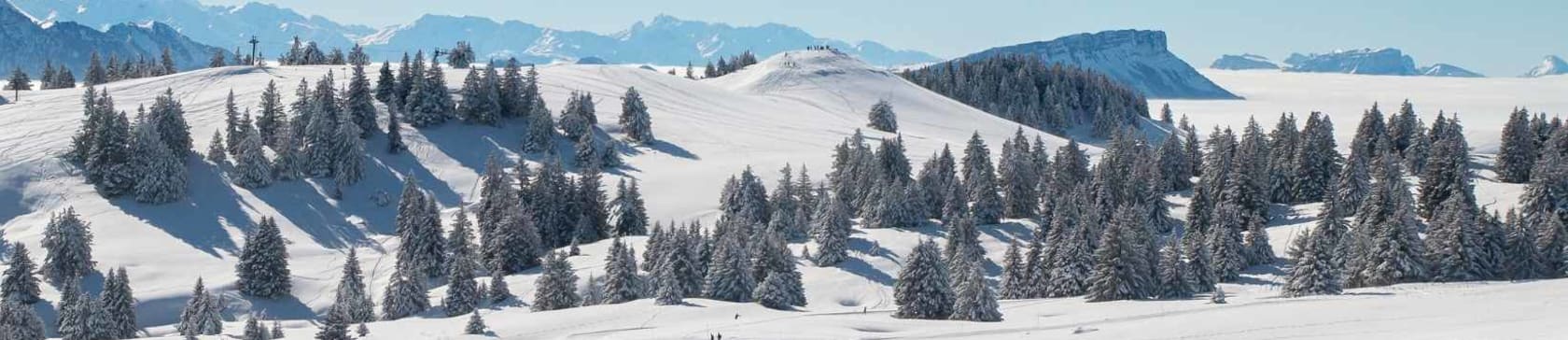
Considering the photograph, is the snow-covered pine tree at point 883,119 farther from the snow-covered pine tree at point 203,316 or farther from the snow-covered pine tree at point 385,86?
the snow-covered pine tree at point 203,316

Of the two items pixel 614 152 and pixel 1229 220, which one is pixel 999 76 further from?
pixel 1229 220

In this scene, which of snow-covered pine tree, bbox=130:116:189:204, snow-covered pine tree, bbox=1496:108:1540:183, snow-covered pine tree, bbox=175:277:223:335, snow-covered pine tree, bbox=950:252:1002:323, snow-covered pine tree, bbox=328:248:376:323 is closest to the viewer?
snow-covered pine tree, bbox=950:252:1002:323

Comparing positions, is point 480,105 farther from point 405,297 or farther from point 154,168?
point 405,297

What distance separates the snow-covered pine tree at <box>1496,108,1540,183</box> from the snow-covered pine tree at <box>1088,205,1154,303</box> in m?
50.1

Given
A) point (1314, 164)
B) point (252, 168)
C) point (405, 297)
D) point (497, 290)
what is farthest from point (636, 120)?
point (1314, 164)

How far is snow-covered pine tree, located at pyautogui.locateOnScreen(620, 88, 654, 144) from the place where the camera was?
127m

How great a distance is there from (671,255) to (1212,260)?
100.0 feet

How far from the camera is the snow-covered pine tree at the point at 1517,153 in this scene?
102 meters

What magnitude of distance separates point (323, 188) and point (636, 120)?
31647 mm

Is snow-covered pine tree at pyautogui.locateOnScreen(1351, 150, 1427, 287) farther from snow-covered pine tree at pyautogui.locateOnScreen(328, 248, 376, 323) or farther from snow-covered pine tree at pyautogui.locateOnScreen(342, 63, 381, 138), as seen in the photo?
snow-covered pine tree at pyautogui.locateOnScreen(342, 63, 381, 138)

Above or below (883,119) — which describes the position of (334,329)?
below

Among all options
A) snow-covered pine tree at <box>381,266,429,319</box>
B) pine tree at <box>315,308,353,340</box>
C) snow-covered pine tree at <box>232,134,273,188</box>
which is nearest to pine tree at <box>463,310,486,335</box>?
pine tree at <box>315,308,353,340</box>

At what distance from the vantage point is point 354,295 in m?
74.6

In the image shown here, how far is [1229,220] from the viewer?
81.2 meters
